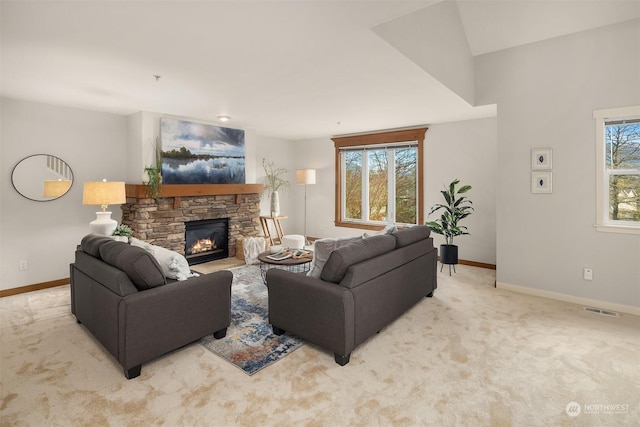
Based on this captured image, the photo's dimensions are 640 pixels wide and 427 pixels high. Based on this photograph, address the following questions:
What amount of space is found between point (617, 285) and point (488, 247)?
1.80m

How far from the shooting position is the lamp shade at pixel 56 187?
4262mm

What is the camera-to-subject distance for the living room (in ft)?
11.0

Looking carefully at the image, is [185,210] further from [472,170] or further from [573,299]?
[573,299]

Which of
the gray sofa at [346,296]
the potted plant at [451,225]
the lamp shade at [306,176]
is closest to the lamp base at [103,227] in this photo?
the gray sofa at [346,296]

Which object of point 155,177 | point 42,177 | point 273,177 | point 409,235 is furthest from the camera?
point 273,177

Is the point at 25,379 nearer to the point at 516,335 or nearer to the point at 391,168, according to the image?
the point at 516,335

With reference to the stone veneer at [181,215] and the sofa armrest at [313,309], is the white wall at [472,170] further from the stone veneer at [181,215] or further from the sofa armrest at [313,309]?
the sofa armrest at [313,309]

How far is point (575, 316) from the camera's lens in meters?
3.35

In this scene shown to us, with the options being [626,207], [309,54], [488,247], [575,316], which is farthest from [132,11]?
[488,247]

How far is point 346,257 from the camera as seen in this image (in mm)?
2553

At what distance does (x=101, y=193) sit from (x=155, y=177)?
37.6 inches

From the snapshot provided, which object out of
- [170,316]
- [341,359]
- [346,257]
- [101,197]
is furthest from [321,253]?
[101,197]

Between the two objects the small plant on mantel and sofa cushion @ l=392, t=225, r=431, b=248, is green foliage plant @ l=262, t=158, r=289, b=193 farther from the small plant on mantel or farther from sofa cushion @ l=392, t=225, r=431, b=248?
sofa cushion @ l=392, t=225, r=431, b=248

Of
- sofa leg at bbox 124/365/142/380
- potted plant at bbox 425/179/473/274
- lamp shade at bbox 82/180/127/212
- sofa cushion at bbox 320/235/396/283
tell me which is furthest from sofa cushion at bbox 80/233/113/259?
potted plant at bbox 425/179/473/274
